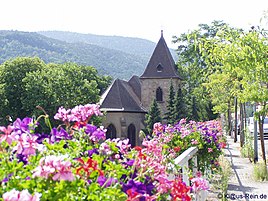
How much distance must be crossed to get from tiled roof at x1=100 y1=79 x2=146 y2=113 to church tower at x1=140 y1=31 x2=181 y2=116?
5.30 feet

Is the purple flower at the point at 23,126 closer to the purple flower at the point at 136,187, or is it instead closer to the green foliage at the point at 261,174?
the purple flower at the point at 136,187

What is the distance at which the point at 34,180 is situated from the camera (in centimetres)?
216

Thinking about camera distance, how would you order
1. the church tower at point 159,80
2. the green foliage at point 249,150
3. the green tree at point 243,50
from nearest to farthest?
the green tree at point 243,50, the green foliage at point 249,150, the church tower at point 159,80

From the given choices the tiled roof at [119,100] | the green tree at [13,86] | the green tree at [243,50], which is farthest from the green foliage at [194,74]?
the green tree at [243,50]

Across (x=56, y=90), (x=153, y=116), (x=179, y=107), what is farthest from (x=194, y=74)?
(x=56, y=90)

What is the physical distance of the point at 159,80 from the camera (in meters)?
60.7

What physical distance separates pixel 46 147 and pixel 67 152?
12cm

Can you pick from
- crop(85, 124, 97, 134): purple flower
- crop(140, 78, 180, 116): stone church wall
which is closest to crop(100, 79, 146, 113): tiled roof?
crop(140, 78, 180, 116): stone church wall

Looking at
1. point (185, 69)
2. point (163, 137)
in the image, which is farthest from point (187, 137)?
point (185, 69)

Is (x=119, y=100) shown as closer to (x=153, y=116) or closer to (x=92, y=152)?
(x=153, y=116)

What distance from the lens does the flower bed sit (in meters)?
2.11

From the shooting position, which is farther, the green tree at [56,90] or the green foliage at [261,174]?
the green tree at [56,90]

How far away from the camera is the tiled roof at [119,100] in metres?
58.6

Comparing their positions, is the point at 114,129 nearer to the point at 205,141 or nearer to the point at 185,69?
the point at 185,69
